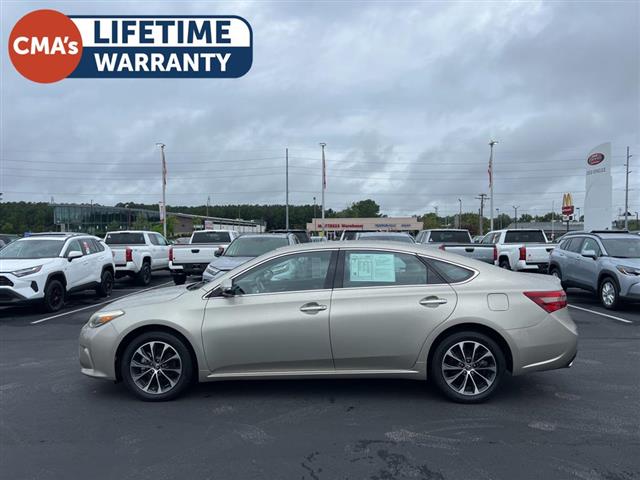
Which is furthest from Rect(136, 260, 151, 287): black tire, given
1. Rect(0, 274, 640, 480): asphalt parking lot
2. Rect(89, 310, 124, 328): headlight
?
Rect(89, 310, 124, 328): headlight

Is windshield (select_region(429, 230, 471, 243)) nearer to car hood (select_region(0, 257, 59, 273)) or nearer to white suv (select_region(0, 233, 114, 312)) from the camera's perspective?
white suv (select_region(0, 233, 114, 312))

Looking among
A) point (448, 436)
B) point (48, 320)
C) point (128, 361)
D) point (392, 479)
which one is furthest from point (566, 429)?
point (48, 320)

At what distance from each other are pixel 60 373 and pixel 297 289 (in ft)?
11.2

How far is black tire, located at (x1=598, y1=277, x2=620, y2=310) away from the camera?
1031 centimetres

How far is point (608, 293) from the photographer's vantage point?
419 inches

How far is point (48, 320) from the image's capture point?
10.1 metres

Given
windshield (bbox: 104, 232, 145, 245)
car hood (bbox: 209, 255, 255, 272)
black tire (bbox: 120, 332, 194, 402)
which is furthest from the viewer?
windshield (bbox: 104, 232, 145, 245)

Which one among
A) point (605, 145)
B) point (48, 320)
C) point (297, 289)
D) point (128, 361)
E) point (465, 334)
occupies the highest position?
point (605, 145)

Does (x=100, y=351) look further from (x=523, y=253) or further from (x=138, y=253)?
(x=523, y=253)

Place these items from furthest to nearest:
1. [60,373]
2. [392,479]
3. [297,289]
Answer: [60,373]
[297,289]
[392,479]

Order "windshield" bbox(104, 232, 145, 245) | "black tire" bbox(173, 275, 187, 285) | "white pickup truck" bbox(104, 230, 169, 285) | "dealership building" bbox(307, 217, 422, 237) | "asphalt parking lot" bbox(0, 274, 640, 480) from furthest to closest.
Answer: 1. "dealership building" bbox(307, 217, 422, 237)
2. "windshield" bbox(104, 232, 145, 245)
3. "white pickup truck" bbox(104, 230, 169, 285)
4. "black tire" bbox(173, 275, 187, 285)
5. "asphalt parking lot" bbox(0, 274, 640, 480)

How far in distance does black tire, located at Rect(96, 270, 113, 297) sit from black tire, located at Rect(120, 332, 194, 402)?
894cm

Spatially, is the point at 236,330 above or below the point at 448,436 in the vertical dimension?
above

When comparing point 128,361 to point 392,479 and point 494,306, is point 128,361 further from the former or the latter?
point 494,306
